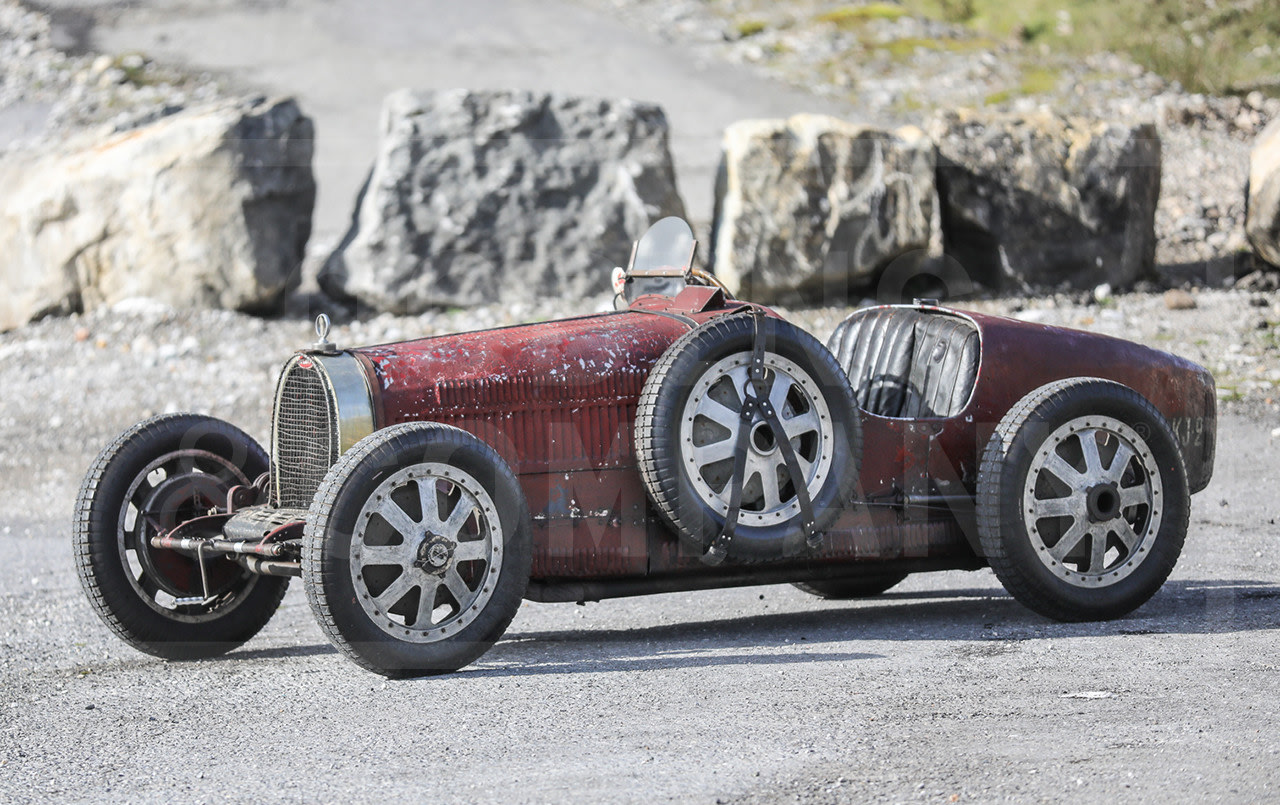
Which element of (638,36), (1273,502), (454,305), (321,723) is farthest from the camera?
(638,36)

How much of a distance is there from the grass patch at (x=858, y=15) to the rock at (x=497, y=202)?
14.3 meters

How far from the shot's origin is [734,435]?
5625 millimetres

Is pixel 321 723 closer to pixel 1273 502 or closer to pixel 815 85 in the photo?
pixel 1273 502

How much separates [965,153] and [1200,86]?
867cm

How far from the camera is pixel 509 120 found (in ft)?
48.4

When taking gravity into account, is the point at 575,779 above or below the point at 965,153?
below

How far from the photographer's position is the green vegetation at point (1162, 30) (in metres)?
22.1

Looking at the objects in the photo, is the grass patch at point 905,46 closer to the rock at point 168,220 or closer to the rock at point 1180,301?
the rock at point 1180,301

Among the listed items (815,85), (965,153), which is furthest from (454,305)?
(815,85)

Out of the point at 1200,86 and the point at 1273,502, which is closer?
the point at 1273,502

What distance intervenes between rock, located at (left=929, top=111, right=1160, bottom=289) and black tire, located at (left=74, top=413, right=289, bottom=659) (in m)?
9.70

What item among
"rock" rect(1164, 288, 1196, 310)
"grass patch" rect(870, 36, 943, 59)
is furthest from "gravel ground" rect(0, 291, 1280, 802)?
"grass patch" rect(870, 36, 943, 59)

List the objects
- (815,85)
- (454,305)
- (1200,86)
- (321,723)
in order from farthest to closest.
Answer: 1. (815,85)
2. (1200,86)
3. (454,305)
4. (321,723)

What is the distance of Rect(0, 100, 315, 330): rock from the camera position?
46.4 feet
